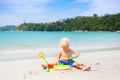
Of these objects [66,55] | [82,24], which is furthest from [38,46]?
[82,24]

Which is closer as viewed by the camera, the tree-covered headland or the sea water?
the sea water

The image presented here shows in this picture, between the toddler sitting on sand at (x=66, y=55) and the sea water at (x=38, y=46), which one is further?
the sea water at (x=38, y=46)

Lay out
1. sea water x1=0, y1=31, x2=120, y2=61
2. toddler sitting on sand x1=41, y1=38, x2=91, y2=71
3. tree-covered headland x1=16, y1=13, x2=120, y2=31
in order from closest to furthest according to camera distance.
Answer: toddler sitting on sand x1=41, y1=38, x2=91, y2=71 < sea water x1=0, y1=31, x2=120, y2=61 < tree-covered headland x1=16, y1=13, x2=120, y2=31

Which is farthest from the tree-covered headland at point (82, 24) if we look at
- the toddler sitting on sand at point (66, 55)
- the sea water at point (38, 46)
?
the toddler sitting on sand at point (66, 55)

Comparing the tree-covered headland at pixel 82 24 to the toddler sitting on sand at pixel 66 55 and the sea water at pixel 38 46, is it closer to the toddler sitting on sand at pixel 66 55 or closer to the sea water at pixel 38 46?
the sea water at pixel 38 46

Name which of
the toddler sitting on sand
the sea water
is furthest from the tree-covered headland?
the toddler sitting on sand

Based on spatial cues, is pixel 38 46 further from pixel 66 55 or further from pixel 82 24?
pixel 82 24

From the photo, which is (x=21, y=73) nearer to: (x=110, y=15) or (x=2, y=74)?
(x=2, y=74)

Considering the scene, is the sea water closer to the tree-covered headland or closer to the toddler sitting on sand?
the toddler sitting on sand

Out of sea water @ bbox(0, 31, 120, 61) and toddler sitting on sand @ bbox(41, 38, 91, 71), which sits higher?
toddler sitting on sand @ bbox(41, 38, 91, 71)

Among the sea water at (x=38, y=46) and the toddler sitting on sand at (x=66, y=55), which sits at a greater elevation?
the toddler sitting on sand at (x=66, y=55)

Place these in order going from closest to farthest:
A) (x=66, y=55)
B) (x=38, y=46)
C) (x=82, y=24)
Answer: (x=66, y=55)
(x=38, y=46)
(x=82, y=24)

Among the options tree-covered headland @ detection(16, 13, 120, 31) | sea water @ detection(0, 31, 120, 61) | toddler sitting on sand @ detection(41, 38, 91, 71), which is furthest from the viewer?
tree-covered headland @ detection(16, 13, 120, 31)

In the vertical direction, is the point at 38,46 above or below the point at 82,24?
above
